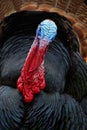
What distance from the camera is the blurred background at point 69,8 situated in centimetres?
471

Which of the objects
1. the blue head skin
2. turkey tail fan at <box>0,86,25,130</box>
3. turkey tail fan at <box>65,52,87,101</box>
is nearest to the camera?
the blue head skin

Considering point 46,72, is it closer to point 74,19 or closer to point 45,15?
point 45,15

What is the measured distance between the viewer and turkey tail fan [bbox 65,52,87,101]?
409 centimetres

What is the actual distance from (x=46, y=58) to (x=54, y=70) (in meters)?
0.12

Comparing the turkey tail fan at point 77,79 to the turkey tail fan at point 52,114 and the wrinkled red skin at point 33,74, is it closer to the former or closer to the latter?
the turkey tail fan at point 52,114

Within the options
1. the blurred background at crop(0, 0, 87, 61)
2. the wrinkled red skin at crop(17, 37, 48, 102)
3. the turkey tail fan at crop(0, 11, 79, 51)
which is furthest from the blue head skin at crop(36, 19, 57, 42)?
the blurred background at crop(0, 0, 87, 61)

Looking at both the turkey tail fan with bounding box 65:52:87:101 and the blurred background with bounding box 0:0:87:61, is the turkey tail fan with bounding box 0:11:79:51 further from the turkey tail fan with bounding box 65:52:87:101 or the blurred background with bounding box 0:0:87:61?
the blurred background with bounding box 0:0:87:61

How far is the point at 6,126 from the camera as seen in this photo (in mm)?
3701

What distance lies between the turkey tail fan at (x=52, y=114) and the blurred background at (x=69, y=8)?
999mm

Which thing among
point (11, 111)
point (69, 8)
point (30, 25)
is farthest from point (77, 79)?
point (69, 8)

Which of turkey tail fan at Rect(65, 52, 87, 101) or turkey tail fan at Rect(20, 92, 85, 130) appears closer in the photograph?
turkey tail fan at Rect(20, 92, 85, 130)

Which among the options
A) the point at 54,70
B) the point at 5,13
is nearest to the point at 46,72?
the point at 54,70

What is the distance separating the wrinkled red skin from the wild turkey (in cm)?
4

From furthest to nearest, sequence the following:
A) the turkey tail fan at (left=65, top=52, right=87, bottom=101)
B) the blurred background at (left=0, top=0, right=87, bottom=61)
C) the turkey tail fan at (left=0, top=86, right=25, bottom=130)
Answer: the blurred background at (left=0, top=0, right=87, bottom=61) → the turkey tail fan at (left=65, top=52, right=87, bottom=101) → the turkey tail fan at (left=0, top=86, right=25, bottom=130)
